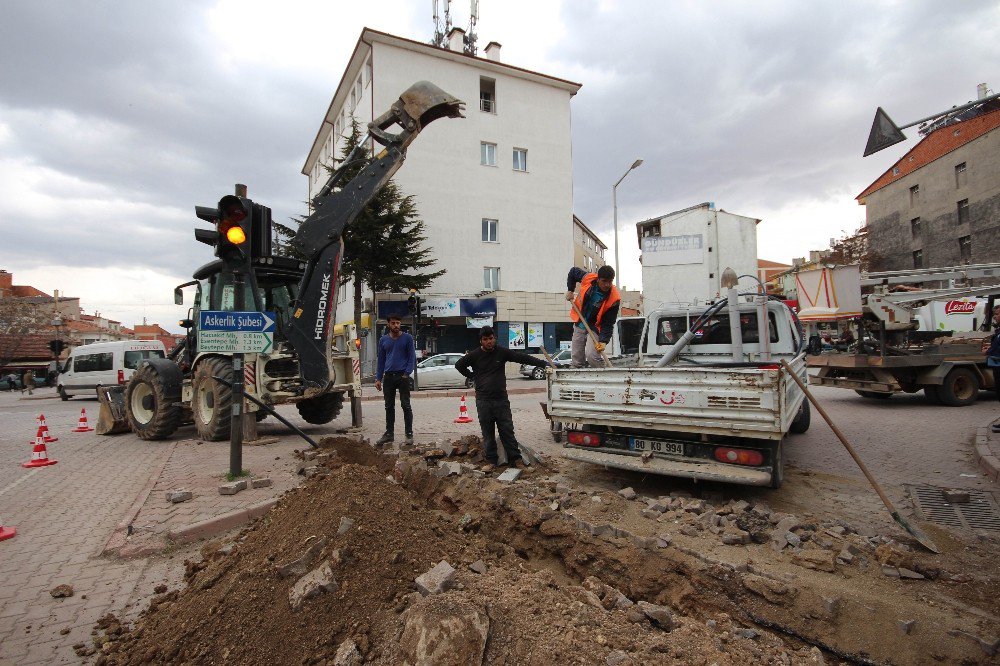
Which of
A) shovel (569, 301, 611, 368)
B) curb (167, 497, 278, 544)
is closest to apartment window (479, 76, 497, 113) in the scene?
shovel (569, 301, 611, 368)

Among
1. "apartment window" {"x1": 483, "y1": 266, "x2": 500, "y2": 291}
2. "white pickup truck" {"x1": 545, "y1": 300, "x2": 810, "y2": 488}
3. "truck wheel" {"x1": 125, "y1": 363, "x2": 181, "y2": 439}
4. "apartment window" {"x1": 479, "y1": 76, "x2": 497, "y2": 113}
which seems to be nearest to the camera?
"white pickup truck" {"x1": 545, "y1": 300, "x2": 810, "y2": 488}

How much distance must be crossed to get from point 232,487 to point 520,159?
25932mm

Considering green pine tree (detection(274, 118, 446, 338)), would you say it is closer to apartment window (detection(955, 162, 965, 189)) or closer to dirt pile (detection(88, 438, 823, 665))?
dirt pile (detection(88, 438, 823, 665))

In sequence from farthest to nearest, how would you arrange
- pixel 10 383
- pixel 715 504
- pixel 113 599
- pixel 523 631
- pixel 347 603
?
1. pixel 10 383
2. pixel 715 504
3. pixel 113 599
4. pixel 347 603
5. pixel 523 631

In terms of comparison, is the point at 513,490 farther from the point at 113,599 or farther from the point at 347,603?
the point at 113,599

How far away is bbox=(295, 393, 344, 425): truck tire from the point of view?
968 cm

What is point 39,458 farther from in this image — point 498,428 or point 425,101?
point 425,101

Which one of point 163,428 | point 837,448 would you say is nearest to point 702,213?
point 837,448

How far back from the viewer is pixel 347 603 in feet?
8.43

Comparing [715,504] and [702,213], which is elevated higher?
[702,213]

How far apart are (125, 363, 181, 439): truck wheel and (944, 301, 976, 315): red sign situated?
1842 cm

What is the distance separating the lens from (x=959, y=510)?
4.58m

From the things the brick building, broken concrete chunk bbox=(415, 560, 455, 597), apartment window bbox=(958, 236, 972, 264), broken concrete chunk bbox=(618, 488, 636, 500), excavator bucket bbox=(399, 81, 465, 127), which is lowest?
broken concrete chunk bbox=(618, 488, 636, 500)

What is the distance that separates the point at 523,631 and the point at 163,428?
8.97 m
